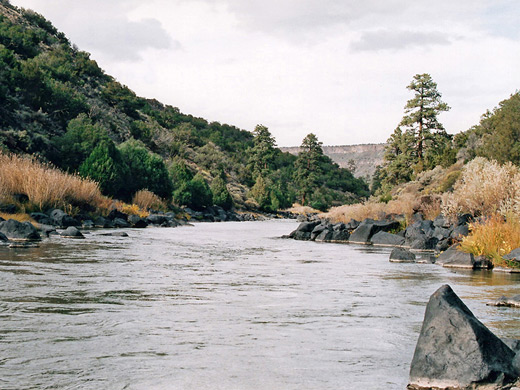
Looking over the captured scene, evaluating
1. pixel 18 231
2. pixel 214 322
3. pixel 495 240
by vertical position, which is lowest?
pixel 214 322

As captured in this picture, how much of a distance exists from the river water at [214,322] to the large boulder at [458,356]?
0.25 meters

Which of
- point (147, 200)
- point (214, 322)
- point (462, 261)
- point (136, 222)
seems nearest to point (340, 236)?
point (462, 261)

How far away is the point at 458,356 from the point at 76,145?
3757 centimetres

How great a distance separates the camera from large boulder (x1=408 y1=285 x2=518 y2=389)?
13.8ft

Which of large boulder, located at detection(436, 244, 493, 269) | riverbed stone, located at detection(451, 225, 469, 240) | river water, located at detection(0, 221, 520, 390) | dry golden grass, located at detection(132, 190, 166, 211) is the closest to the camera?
river water, located at detection(0, 221, 520, 390)

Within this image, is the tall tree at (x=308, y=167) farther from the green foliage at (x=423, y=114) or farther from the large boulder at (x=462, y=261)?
the large boulder at (x=462, y=261)

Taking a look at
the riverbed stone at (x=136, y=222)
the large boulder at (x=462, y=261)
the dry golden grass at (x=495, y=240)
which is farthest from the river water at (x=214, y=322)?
the riverbed stone at (x=136, y=222)

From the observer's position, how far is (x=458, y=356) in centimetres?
435

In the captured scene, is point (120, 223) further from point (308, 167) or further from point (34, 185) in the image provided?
point (308, 167)

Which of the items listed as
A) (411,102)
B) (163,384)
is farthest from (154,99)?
(163,384)

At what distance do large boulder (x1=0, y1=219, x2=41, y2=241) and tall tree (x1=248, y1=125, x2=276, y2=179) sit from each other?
94789mm

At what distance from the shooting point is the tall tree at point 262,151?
374 ft

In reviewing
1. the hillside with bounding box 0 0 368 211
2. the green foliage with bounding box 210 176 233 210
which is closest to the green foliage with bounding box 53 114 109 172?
the hillside with bounding box 0 0 368 211

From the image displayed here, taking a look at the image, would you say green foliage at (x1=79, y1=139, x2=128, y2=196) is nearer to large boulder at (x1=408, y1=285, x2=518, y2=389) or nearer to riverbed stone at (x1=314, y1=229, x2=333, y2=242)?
riverbed stone at (x1=314, y1=229, x2=333, y2=242)
